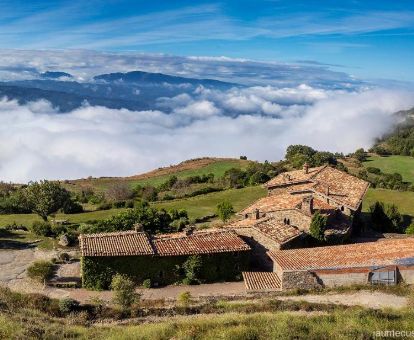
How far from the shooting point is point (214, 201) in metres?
59.7

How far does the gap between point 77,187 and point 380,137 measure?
8462 centimetres

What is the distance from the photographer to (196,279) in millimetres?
29438

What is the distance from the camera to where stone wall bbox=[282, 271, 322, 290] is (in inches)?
1065

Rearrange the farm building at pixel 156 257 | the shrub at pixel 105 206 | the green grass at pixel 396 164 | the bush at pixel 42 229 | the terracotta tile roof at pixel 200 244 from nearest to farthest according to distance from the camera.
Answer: the farm building at pixel 156 257, the terracotta tile roof at pixel 200 244, the bush at pixel 42 229, the shrub at pixel 105 206, the green grass at pixel 396 164

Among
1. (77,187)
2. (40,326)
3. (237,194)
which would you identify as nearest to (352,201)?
(237,194)

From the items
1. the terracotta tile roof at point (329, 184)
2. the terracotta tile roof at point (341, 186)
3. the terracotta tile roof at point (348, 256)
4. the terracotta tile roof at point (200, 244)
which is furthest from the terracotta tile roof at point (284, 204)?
the terracotta tile roof at point (348, 256)

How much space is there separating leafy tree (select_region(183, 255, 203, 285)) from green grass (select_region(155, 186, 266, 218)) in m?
23.0

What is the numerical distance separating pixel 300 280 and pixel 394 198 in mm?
34921

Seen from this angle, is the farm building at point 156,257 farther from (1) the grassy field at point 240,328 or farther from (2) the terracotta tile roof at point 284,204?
(1) the grassy field at point 240,328

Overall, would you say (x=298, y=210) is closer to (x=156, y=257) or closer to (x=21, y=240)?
(x=156, y=257)

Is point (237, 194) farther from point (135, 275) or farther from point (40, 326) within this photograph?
point (40, 326)

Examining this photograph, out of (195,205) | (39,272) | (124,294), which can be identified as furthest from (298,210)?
(195,205)

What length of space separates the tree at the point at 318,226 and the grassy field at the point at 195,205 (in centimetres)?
1805

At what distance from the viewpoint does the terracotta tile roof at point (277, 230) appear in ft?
106
